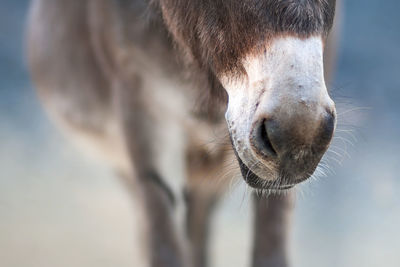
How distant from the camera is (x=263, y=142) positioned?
1.01 metres

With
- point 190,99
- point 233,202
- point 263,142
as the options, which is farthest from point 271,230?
point 233,202

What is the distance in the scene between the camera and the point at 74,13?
1977mm

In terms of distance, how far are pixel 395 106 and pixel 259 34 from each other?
1710mm

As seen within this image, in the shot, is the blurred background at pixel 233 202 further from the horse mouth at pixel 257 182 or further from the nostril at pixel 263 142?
the nostril at pixel 263 142

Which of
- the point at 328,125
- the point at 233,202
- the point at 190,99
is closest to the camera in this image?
the point at 328,125

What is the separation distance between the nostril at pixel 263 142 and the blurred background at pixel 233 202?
1495mm

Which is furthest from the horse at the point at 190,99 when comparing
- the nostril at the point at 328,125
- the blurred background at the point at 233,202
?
the blurred background at the point at 233,202

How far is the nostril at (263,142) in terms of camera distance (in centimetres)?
99

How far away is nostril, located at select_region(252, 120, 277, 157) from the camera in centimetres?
99

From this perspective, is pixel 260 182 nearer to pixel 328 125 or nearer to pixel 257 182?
pixel 257 182

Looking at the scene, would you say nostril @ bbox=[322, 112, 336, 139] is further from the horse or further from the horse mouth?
the horse mouth

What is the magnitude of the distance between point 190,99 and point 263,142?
1.94ft

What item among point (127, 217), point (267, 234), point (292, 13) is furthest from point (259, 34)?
point (127, 217)

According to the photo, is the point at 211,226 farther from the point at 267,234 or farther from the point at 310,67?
the point at 310,67
